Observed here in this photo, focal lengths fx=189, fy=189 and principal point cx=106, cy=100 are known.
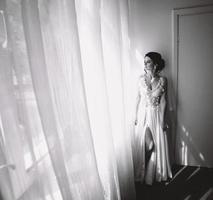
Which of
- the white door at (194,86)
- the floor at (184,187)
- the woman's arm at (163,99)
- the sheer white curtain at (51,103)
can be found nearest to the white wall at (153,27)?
the white door at (194,86)

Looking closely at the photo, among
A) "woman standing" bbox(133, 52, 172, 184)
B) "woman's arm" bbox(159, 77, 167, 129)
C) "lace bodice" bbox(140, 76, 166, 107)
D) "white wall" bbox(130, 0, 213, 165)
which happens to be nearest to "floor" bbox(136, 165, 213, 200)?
"woman standing" bbox(133, 52, 172, 184)

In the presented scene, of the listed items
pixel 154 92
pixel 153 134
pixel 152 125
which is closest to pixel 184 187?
pixel 153 134

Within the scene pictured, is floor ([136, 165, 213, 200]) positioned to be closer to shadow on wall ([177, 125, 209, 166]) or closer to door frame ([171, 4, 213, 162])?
shadow on wall ([177, 125, 209, 166])

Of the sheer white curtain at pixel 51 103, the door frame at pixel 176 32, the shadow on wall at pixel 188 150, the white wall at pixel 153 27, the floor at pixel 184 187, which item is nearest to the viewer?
the sheer white curtain at pixel 51 103

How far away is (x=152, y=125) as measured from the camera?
2.24m

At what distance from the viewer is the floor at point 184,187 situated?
2.05 m

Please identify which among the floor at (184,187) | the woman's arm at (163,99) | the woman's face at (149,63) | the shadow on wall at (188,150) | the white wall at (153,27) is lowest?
the floor at (184,187)

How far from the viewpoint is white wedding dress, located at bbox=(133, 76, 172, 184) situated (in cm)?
223

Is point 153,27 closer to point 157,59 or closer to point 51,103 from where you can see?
point 157,59

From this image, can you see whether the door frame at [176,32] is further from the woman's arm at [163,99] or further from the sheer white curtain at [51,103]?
the sheer white curtain at [51,103]

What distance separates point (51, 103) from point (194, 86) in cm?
203

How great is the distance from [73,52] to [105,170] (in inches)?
38.0

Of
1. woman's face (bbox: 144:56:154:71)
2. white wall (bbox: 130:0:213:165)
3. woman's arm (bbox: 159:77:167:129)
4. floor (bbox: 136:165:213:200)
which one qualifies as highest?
white wall (bbox: 130:0:213:165)

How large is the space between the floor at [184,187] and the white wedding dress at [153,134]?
100 mm
